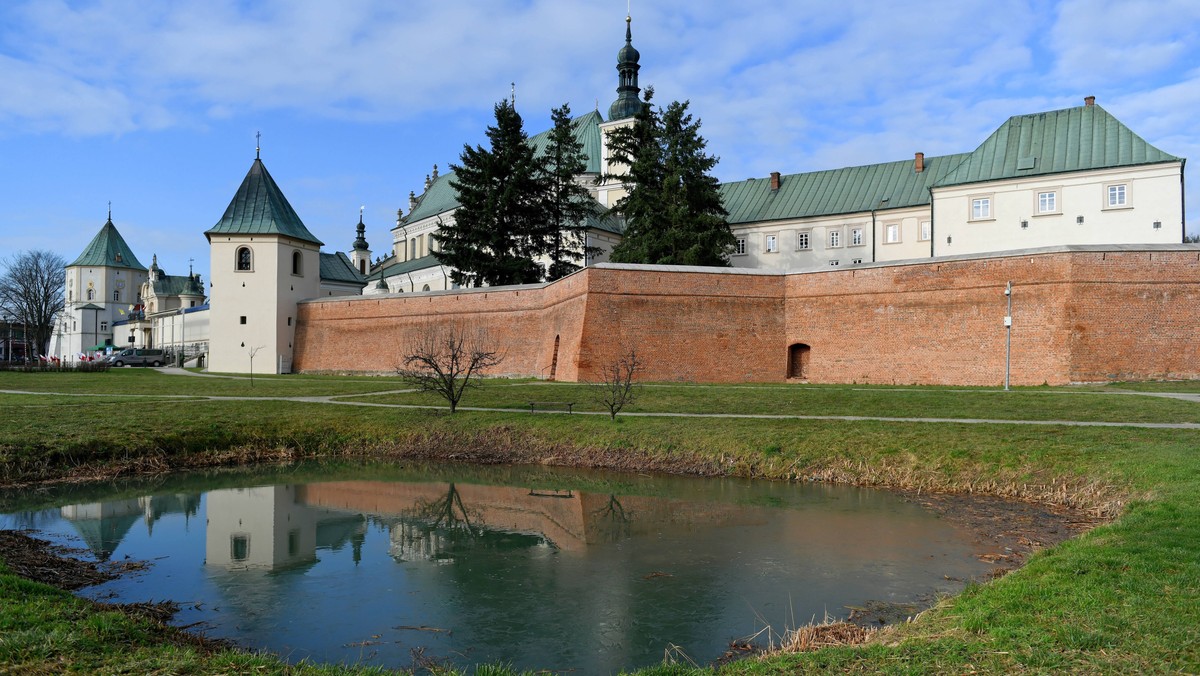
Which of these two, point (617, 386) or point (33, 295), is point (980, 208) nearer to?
point (617, 386)

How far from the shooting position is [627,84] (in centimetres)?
4331

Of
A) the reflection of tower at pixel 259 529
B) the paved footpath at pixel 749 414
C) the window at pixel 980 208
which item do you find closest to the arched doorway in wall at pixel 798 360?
the paved footpath at pixel 749 414

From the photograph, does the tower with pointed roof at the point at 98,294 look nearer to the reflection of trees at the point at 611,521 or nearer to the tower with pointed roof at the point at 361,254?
the tower with pointed roof at the point at 361,254

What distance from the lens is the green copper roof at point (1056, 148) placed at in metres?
29.9

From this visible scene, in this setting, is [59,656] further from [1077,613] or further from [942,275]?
[942,275]

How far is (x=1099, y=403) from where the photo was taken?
16469 millimetres

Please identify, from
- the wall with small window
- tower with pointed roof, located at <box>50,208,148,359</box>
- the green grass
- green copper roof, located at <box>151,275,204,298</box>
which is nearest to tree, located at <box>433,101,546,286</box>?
the green grass

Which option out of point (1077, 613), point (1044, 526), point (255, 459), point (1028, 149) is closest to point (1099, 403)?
point (1044, 526)

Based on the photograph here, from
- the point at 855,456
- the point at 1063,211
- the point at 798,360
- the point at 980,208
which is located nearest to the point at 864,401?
the point at 855,456

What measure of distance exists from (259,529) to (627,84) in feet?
118

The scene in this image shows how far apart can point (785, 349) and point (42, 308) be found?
59652mm

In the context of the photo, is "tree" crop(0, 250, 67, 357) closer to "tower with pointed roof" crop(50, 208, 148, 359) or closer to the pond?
"tower with pointed roof" crop(50, 208, 148, 359)

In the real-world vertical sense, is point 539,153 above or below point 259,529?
above

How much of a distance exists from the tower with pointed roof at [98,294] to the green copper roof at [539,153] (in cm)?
3741
